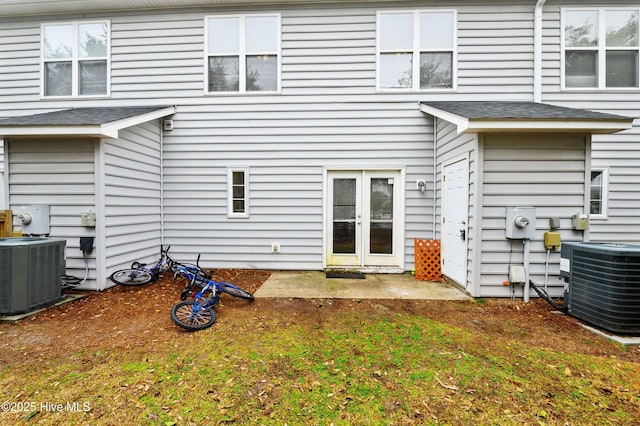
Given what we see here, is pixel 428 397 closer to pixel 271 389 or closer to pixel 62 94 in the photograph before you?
pixel 271 389

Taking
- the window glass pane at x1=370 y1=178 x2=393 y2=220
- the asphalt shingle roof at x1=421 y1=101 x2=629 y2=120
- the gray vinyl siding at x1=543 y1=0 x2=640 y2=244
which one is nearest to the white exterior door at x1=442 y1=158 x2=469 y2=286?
the asphalt shingle roof at x1=421 y1=101 x2=629 y2=120

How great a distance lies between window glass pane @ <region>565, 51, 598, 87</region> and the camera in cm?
590

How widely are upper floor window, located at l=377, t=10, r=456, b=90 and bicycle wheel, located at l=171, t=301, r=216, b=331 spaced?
542 cm

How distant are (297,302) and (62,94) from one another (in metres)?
7.22

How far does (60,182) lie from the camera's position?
4.81 metres

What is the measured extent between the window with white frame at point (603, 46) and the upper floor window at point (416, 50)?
241cm

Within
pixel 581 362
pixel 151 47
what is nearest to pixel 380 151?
pixel 581 362

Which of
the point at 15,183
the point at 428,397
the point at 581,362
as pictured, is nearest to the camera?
the point at 428,397

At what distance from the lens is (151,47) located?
620 cm

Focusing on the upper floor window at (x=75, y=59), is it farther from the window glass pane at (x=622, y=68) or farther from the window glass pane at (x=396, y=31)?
the window glass pane at (x=622, y=68)

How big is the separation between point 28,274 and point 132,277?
1.33 m

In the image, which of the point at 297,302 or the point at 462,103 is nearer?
the point at 297,302

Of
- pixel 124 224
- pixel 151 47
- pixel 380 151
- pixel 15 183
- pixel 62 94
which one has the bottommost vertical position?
pixel 124 224

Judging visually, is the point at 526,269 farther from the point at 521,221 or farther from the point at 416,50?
the point at 416,50
